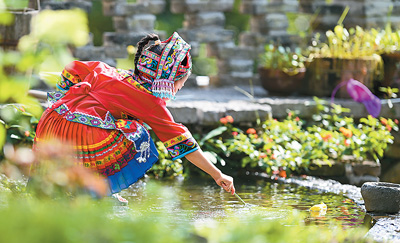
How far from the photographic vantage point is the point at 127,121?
3.60m

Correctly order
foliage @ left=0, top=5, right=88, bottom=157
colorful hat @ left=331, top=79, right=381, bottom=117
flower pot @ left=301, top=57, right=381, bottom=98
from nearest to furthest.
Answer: foliage @ left=0, top=5, right=88, bottom=157
colorful hat @ left=331, top=79, right=381, bottom=117
flower pot @ left=301, top=57, right=381, bottom=98

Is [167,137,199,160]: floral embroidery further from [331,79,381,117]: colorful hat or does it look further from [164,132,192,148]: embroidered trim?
[331,79,381,117]: colorful hat

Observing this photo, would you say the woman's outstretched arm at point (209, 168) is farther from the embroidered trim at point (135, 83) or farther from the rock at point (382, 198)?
the rock at point (382, 198)

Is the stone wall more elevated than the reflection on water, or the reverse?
the stone wall

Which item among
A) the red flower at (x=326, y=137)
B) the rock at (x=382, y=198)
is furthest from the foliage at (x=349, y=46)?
the rock at (x=382, y=198)

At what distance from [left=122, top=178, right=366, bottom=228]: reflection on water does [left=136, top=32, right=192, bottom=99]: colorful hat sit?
63 centimetres

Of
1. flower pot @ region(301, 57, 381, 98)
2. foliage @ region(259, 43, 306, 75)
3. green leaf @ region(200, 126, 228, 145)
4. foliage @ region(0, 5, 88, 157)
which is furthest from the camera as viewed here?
foliage @ region(259, 43, 306, 75)

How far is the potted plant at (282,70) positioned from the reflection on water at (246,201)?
6.67 ft

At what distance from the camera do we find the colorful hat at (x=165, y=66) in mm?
3521

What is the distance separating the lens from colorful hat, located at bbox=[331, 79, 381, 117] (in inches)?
244

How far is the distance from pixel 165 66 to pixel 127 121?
0.36 metres

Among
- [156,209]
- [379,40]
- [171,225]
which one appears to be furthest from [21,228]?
[379,40]

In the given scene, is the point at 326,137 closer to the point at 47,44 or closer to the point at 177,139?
the point at 177,139

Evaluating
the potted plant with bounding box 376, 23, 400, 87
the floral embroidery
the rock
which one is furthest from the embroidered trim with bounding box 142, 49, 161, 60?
the potted plant with bounding box 376, 23, 400, 87
